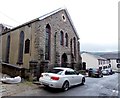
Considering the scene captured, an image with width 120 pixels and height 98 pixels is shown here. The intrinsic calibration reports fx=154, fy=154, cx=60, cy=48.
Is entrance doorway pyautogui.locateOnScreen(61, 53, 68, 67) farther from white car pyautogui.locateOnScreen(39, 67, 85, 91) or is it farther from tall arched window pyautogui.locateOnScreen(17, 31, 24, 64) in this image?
white car pyautogui.locateOnScreen(39, 67, 85, 91)

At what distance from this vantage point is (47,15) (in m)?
18.2

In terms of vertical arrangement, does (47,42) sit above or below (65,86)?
above

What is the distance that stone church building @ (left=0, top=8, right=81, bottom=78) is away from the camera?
1622 cm

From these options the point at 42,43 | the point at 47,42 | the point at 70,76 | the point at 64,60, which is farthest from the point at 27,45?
the point at 70,76

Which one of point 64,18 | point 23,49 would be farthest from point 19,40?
point 64,18

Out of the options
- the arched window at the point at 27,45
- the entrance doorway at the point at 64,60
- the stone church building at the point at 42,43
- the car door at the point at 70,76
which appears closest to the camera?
the car door at the point at 70,76

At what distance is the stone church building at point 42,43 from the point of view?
16219 mm

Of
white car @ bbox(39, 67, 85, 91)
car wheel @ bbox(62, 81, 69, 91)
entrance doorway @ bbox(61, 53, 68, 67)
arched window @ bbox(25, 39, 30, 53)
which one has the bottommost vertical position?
car wheel @ bbox(62, 81, 69, 91)

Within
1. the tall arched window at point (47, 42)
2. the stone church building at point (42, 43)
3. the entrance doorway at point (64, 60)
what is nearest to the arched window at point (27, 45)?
the stone church building at point (42, 43)

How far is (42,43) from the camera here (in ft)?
55.1

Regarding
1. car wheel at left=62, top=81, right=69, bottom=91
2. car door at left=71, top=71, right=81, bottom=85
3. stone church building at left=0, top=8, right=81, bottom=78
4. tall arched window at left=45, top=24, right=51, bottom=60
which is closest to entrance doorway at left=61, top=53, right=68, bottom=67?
stone church building at left=0, top=8, right=81, bottom=78

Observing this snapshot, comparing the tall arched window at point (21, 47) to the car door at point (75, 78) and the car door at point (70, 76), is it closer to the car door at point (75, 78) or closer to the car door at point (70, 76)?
the car door at point (75, 78)

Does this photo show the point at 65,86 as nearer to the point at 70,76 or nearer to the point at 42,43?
the point at 70,76

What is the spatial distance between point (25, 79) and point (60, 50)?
7579 mm
